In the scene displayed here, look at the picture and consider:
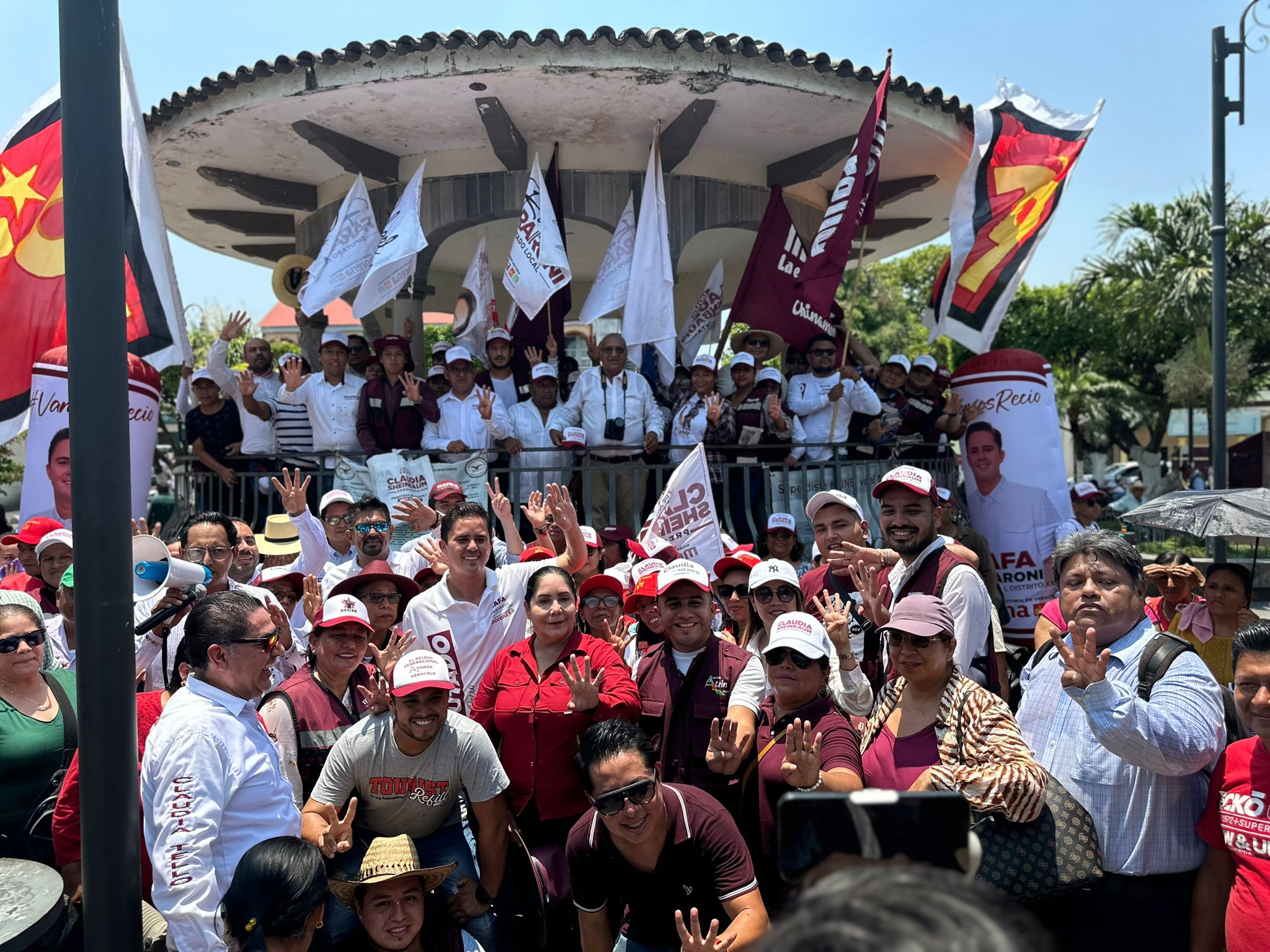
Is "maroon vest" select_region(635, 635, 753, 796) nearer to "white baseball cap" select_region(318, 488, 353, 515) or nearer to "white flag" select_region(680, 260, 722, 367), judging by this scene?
"white baseball cap" select_region(318, 488, 353, 515)

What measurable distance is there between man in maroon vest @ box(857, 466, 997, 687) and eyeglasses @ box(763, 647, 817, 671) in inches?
21.2

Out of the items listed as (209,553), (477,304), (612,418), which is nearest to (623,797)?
(209,553)

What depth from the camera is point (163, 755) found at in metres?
3.14

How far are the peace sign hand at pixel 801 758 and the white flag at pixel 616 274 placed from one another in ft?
21.9

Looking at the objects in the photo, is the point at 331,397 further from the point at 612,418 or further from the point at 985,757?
the point at 985,757

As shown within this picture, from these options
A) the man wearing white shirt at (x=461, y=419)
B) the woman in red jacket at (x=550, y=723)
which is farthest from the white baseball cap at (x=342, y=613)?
the man wearing white shirt at (x=461, y=419)

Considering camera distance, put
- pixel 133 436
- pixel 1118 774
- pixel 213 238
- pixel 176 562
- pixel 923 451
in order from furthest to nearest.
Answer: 1. pixel 213 238
2. pixel 923 451
3. pixel 133 436
4. pixel 176 562
5. pixel 1118 774

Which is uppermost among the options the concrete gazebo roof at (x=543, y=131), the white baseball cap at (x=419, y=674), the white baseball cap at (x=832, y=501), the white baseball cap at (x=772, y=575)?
the concrete gazebo roof at (x=543, y=131)

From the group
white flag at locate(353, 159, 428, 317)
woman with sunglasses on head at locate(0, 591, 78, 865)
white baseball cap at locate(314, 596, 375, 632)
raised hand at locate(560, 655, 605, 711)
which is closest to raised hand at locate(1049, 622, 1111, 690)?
raised hand at locate(560, 655, 605, 711)

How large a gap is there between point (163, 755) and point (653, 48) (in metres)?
7.17

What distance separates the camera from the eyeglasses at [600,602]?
17.6 feet

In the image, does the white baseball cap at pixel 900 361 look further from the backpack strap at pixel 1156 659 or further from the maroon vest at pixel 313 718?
the maroon vest at pixel 313 718

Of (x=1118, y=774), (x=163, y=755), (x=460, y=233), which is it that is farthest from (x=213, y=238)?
(x=1118, y=774)

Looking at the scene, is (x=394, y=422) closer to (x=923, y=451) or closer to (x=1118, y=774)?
(x=923, y=451)
